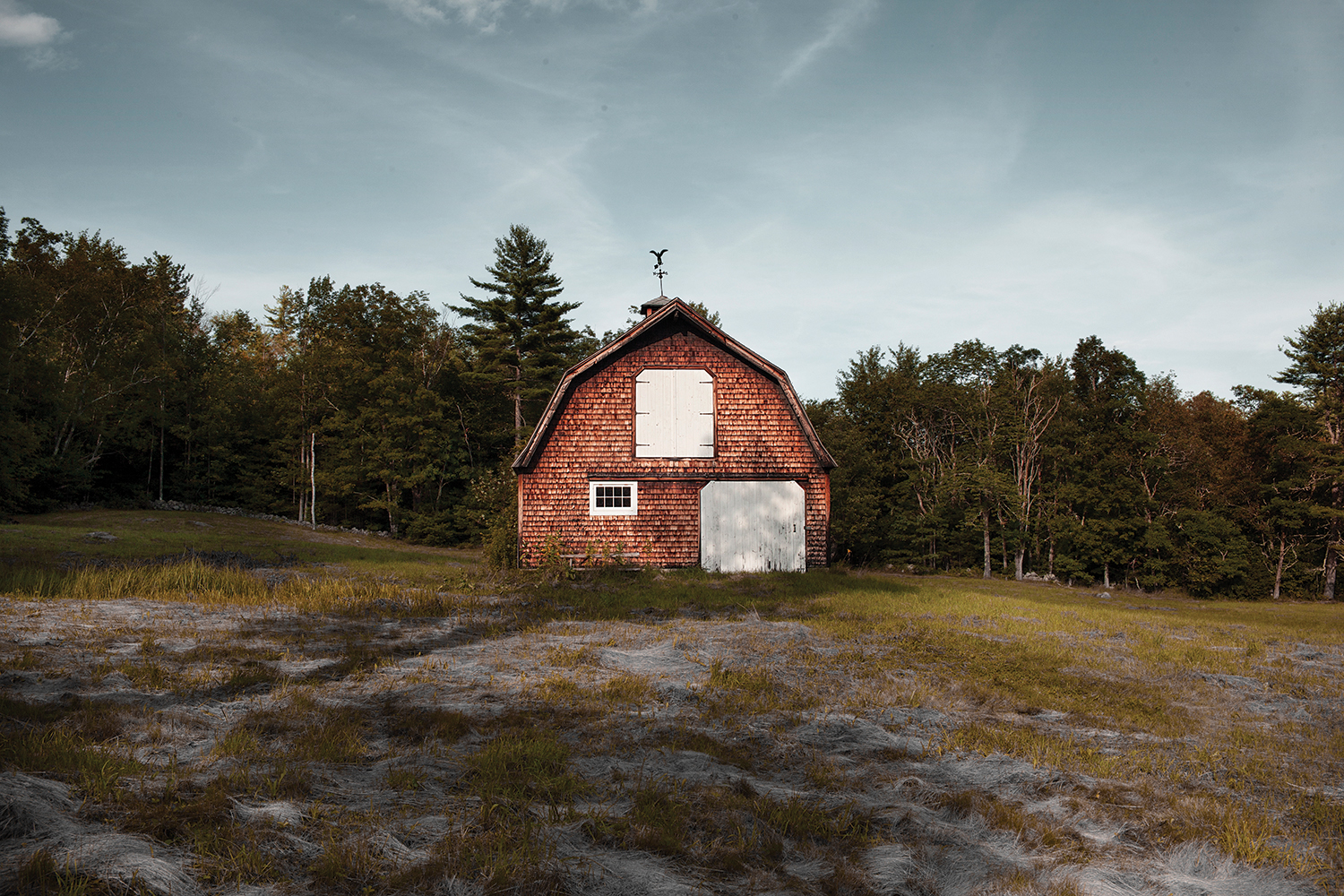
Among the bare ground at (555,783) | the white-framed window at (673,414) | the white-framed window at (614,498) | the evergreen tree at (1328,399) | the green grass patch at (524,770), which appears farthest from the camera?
the evergreen tree at (1328,399)

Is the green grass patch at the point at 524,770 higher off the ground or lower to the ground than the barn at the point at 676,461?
lower

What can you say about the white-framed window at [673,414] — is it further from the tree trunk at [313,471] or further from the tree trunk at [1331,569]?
the tree trunk at [1331,569]

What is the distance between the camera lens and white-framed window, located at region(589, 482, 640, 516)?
2061 cm

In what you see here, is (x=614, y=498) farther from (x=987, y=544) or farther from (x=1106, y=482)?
(x=1106, y=482)

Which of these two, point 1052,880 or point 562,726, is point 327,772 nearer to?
point 562,726

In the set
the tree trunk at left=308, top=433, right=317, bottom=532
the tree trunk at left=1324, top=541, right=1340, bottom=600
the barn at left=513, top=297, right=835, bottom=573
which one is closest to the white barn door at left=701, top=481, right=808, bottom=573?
the barn at left=513, top=297, right=835, bottom=573

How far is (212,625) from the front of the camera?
10.6 metres

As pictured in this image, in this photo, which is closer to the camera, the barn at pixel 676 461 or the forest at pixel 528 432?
the barn at pixel 676 461

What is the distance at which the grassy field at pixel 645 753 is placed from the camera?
151 inches

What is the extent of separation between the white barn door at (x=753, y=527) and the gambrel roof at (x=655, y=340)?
64.9 inches

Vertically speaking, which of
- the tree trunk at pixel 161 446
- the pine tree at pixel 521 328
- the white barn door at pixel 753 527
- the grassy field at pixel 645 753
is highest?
the pine tree at pixel 521 328

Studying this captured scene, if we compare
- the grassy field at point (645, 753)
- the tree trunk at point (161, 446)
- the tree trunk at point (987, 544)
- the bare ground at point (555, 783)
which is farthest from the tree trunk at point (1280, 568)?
the tree trunk at point (161, 446)

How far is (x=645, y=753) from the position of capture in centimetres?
573

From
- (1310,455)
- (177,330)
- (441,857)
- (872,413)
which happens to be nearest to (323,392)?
(177,330)
